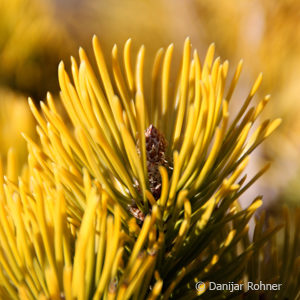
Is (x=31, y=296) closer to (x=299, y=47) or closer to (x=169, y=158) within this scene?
(x=169, y=158)

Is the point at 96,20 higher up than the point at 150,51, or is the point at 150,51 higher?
the point at 96,20

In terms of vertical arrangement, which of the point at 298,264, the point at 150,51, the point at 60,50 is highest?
the point at 150,51

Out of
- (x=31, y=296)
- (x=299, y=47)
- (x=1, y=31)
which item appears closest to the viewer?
(x=31, y=296)

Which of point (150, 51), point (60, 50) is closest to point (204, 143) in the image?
point (60, 50)

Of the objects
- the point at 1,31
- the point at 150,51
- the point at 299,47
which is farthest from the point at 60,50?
the point at 299,47

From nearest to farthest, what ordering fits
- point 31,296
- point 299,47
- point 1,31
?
point 31,296, point 1,31, point 299,47

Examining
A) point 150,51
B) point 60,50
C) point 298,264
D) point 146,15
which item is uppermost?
point 146,15

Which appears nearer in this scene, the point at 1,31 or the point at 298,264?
the point at 298,264

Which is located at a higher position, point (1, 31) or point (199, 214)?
point (1, 31)

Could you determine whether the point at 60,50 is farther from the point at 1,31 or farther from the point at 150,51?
the point at 150,51
